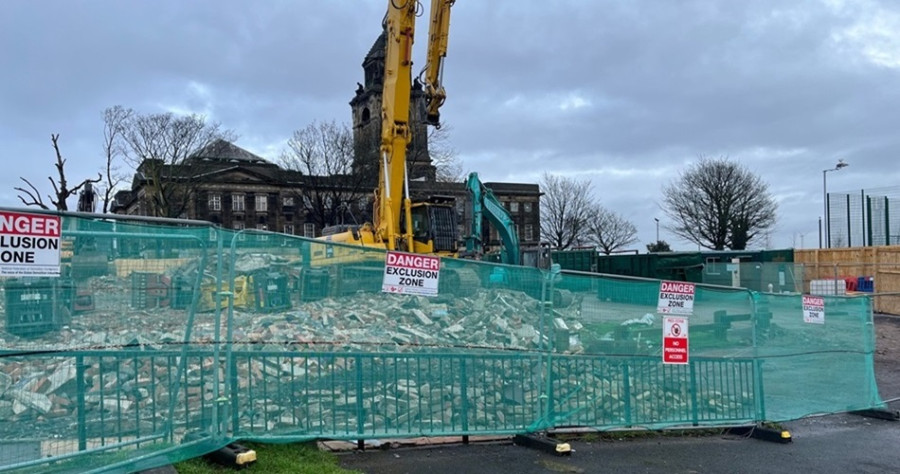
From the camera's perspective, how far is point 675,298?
327 inches

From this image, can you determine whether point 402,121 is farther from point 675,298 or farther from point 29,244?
point 29,244

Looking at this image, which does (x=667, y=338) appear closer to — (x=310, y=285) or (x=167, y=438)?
(x=310, y=285)

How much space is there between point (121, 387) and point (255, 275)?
1403 mm

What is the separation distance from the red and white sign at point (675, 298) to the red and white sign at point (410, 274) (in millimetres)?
2892

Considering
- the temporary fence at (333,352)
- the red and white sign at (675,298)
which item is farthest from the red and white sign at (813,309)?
Answer: the red and white sign at (675,298)

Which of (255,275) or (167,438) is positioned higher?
(255,275)

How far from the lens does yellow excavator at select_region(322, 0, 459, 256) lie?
18.8m

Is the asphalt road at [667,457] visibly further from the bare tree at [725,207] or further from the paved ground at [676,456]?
the bare tree at [725,207]

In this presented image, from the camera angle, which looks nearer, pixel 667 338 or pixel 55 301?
pixel 55 301

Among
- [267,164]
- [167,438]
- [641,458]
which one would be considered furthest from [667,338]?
[267,164]

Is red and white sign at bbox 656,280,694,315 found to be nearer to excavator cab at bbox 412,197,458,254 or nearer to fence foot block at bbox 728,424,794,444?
fence foot block at bbox 728,424,794,444

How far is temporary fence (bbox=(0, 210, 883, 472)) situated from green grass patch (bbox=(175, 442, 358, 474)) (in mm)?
173

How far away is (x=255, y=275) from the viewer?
239 inches

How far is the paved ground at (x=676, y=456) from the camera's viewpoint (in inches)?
262
